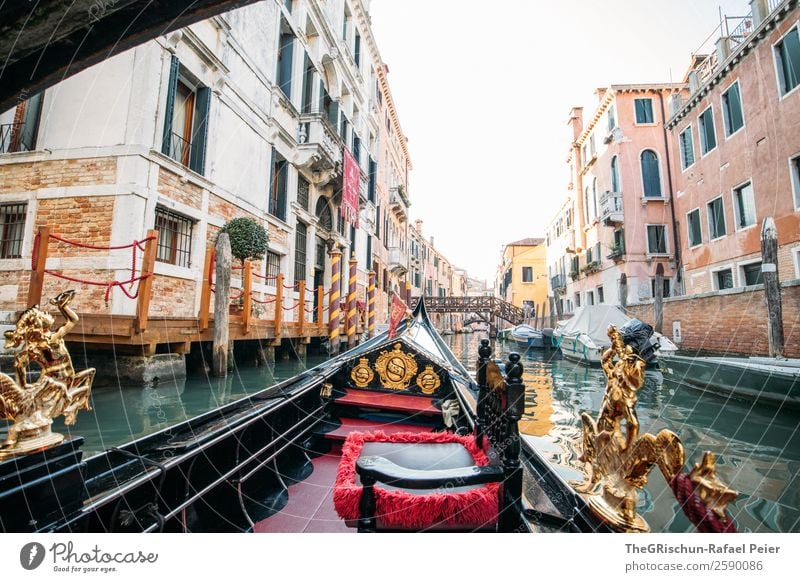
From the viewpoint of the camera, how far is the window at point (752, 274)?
212 inches

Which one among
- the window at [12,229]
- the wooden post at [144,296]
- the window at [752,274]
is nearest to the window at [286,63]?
the window at [12,229]

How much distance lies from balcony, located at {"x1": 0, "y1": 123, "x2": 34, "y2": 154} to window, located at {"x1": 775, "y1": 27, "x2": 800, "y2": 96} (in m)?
8.28

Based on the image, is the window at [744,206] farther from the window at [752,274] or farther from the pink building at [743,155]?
the window at [752,274]

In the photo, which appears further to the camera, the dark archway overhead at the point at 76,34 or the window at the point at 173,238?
the window at the point at 173,238

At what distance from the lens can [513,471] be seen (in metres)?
0.85

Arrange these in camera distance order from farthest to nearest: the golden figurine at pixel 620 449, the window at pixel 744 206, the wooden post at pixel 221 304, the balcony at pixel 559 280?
the balcony at pixel 559 280, the window at pixel 744 206, the wooden post at pixel 221 304, the golden figurine at pixel 620 449

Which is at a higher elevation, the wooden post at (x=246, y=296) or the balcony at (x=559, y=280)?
the balcony at (x=559, y=280)

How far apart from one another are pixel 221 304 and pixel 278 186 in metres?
3.48

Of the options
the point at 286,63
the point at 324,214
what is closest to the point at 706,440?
the point at 324,214

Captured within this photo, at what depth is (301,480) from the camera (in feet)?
4.93

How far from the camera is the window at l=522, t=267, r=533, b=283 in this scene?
2270cm

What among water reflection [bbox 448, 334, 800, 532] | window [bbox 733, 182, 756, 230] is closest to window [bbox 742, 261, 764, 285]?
window [bbox 733, 182, 756, 230]

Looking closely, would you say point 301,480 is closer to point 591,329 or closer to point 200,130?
point 200,130

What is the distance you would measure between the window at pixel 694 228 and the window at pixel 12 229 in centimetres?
922
